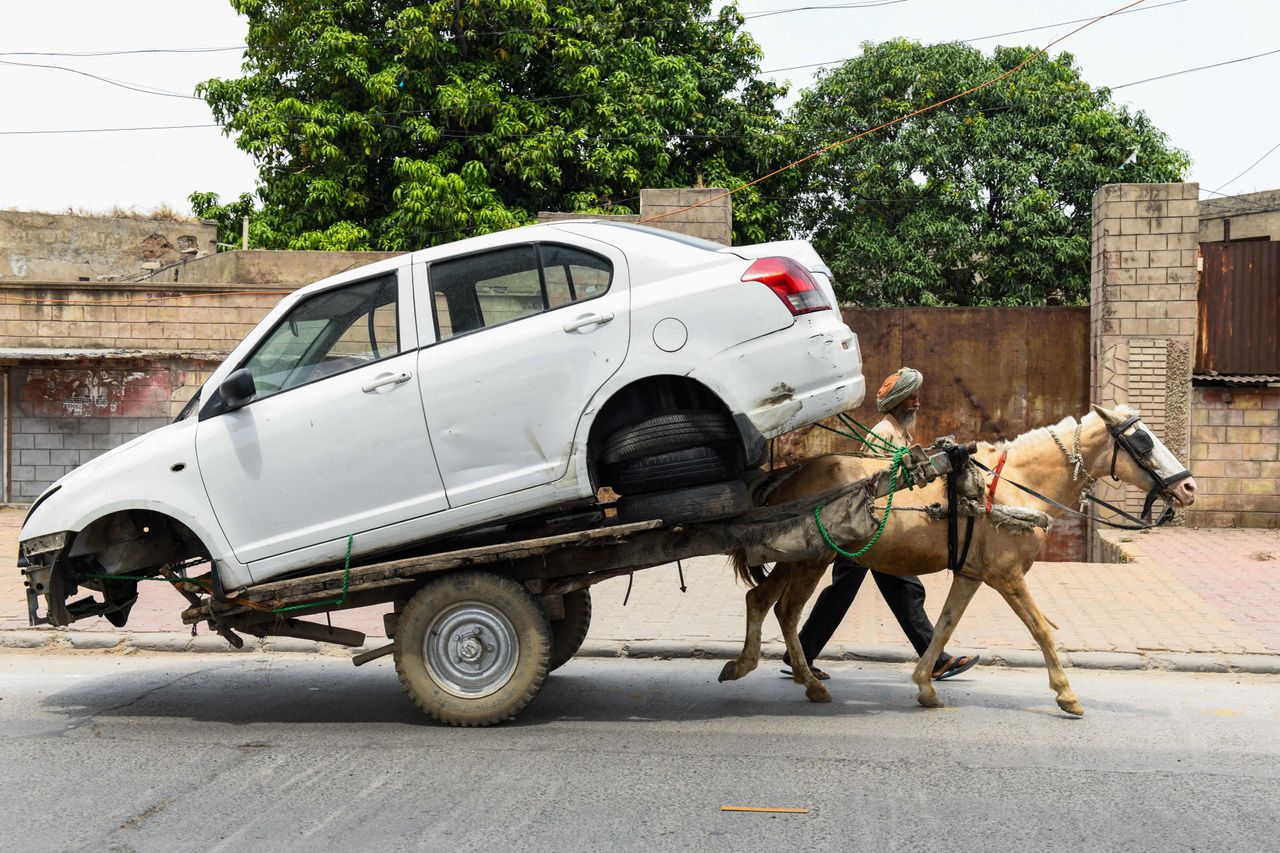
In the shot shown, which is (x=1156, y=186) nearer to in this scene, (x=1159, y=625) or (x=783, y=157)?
(x=1159, y=625)

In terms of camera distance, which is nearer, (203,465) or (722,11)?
(203,465)

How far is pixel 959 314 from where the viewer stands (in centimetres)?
1413

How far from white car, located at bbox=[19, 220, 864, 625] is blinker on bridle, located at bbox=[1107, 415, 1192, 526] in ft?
5.43

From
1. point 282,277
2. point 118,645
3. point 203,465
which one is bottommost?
point 118,645

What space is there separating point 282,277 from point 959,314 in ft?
35.0

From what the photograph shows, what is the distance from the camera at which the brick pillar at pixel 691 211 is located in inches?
579

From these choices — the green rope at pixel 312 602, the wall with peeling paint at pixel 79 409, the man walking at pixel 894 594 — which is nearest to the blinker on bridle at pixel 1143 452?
the man walking at pixel 894 594

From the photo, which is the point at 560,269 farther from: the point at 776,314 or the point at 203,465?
the point at 203,465

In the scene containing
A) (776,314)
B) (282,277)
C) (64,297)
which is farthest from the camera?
(282,277)

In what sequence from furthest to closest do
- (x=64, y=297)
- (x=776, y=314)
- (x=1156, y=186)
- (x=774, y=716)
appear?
(x=64, y=297) → (x=1156, y=186) → (x=774, y=716) → (x=776, y=314)

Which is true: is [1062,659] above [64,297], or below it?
below

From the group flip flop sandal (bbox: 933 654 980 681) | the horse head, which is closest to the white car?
the horse head

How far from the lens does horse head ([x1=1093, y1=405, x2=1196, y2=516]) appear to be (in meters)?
6.51

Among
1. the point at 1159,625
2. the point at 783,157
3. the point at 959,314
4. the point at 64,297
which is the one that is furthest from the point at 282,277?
the point at 1159,625
